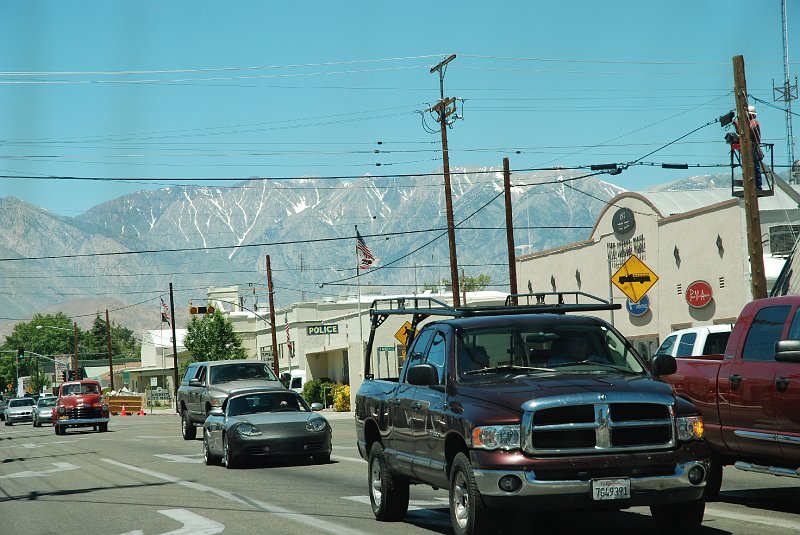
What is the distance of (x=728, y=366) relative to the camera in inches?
492

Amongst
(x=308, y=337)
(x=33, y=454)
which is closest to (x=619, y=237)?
(x=33, y=454)

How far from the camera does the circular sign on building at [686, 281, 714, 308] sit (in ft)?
128

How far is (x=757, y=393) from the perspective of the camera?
11828 mm

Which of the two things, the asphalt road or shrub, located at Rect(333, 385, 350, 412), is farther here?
shrub, located at Rect(333, 385, 350, 412)

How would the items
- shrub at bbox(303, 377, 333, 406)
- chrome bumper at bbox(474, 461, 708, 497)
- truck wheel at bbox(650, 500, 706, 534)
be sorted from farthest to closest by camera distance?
1. shrub at bbox(303, 377, 333, 406)
2. truck wheel at bbox(650, 500, 706, 534)
3. chrome bumper at bbox(474, 461, 708, 497)

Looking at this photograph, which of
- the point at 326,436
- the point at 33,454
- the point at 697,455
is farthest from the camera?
the point at 33,454

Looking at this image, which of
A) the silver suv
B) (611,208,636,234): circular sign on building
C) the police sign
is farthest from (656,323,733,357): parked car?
the police sign

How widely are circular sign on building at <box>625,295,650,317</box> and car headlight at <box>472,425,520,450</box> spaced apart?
112ft

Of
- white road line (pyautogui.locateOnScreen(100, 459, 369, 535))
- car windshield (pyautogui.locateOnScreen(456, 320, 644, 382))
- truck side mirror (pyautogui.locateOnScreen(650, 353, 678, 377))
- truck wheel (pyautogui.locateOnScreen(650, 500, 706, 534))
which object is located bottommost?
white road line (pyautogui.locateOnScreen(100, 459, 369, 535))

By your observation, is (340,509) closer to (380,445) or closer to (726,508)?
(380,445)

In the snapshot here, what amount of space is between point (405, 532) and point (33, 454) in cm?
2235

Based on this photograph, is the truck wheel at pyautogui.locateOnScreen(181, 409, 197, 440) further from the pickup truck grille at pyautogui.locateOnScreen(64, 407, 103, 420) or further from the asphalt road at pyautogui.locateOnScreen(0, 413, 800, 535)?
the pickup truck grille at pyautogui.locateOnScreen(64, 407, 103, 420)

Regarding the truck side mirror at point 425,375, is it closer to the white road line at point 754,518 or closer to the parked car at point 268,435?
the white road line at point 754,518

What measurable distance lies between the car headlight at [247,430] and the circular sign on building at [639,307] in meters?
24.7
